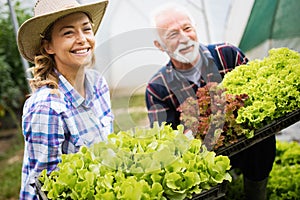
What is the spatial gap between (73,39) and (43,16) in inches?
7.7

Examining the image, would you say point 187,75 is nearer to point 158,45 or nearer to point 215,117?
point 158,45

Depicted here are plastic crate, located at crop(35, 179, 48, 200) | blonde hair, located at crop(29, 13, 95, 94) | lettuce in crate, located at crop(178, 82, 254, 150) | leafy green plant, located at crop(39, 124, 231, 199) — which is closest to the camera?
leafy green plant, located at crop(39, 124, 231, 199)

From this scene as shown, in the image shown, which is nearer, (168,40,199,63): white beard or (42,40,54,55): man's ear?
(42,40,54,55): man's ear

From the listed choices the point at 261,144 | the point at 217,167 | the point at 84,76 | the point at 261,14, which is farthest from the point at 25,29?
the point at 261,14

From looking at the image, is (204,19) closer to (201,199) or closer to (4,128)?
(201,199)

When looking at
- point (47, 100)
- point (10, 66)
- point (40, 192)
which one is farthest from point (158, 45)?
A: point (10, 66)

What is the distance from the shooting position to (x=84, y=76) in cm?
257

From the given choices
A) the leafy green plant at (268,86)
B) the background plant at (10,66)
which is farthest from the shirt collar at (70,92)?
the background plant at (10,66)

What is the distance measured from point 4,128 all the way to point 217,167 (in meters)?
6.44

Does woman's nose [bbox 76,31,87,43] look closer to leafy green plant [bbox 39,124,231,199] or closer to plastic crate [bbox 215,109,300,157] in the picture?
leafy green plant [bbox 39,124,231,199]

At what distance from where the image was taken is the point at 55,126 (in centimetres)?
223

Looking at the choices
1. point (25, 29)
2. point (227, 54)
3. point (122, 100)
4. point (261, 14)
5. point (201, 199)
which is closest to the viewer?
point (201, 199)

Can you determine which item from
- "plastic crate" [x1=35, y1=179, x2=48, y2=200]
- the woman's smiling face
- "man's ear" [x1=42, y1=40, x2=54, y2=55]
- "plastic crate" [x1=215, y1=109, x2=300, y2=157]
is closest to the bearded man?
"plastic crate" [x1=215, y1=109, x2=300, y2=157]

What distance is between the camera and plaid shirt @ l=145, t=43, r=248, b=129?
275 cm
